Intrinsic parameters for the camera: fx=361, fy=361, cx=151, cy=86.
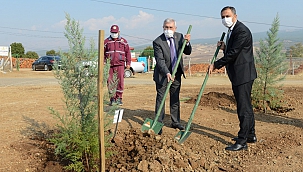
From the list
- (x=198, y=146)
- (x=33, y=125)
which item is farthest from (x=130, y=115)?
(x=198, y=146)

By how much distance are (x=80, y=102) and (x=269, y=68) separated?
4.95m

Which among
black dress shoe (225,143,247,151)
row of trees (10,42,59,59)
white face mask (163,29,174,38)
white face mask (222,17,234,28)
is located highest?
row of trees (10,42,59,59)

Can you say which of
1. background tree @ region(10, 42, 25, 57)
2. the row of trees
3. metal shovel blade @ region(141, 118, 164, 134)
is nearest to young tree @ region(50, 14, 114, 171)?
metal shovel blade @ region(141, 118, 164, 134)

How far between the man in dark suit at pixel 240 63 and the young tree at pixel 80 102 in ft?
6.02

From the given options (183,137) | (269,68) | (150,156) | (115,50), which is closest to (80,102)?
(150,156)

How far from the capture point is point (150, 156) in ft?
13.9

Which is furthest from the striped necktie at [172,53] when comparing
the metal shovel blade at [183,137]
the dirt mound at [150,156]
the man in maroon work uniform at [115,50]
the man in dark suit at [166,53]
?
the man in maroon work uniform at [115,50]

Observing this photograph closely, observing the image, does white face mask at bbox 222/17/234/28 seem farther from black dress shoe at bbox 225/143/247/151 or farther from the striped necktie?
black dress shoe at bbox 225/143/247/151

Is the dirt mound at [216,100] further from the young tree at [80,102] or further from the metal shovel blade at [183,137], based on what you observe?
the young tree at [80,102]

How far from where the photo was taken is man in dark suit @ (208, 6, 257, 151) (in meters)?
4.96

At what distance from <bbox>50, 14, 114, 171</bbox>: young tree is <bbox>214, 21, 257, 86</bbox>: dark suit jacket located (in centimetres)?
181

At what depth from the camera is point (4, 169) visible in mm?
4406

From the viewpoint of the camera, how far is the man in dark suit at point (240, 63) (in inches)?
195

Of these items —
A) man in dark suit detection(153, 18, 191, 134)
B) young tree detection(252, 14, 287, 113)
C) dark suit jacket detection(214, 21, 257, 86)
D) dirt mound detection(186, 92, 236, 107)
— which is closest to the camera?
dark suit jacket detection(214, 21, 257, 86)
